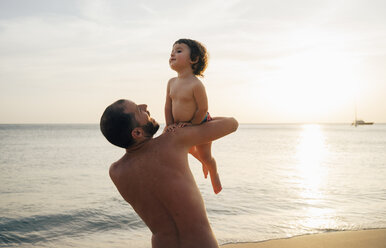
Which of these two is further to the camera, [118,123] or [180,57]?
[180,57]

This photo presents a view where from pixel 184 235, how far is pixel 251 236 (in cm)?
498

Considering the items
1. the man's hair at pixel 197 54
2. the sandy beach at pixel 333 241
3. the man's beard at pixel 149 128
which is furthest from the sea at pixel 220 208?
the man's beard at pixel 149 128

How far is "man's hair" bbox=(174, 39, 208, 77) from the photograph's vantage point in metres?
2.92

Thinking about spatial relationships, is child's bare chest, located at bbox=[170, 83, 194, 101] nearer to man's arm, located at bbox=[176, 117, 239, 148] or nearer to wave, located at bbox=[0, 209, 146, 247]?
man's arm, located at bbox=[176, 117, 239, 148]

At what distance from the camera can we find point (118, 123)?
1967mm

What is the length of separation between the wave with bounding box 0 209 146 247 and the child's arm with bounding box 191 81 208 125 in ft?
17.6

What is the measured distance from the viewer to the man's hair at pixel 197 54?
2924 mm

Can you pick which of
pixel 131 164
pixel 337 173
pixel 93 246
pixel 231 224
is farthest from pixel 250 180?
pixel 131 164

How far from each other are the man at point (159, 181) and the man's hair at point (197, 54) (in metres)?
0.95

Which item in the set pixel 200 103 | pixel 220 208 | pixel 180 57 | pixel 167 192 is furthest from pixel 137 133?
pixel 220 208

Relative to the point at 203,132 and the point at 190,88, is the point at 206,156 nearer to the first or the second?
the point at 190,88

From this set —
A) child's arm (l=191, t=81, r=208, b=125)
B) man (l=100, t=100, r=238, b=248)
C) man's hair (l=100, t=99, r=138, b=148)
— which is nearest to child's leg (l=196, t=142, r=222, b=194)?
child's arm (l=191, t=81, r=208, b=125)

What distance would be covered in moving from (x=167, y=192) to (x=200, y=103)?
993 millimetres

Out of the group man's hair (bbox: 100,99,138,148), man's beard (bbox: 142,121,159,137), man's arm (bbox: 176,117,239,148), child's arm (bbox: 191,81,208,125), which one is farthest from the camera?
child's arm (bbox: 191,81,208,125)
